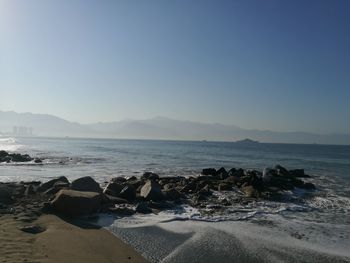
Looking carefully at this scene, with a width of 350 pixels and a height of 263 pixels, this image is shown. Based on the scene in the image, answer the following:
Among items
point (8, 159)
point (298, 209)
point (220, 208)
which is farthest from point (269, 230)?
point (8, 159)

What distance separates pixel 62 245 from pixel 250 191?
39.9 feet

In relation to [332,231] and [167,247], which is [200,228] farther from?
[332,231]

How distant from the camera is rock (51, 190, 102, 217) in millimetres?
12867

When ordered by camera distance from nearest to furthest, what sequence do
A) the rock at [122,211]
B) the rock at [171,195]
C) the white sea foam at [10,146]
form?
the rock at [122,211]
the rock at [171,195]
the white sea foam at [10,146]

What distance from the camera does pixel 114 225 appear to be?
11898 mm

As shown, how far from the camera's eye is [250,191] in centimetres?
1941

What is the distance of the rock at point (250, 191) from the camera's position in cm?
1892

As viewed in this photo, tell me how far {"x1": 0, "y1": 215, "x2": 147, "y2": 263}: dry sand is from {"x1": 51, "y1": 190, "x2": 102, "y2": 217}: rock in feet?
4.63

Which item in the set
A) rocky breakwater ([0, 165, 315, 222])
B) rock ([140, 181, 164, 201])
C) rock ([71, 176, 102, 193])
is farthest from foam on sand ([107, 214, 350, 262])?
rock ([71, 176, 102, 193])

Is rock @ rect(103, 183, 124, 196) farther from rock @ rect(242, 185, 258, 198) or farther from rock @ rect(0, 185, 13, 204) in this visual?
rock @ rect(242, 185, 258, 198)

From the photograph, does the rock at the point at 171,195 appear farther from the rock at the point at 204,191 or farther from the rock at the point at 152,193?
the rock at the point at 204,191

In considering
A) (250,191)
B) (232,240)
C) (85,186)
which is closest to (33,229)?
(232,240)

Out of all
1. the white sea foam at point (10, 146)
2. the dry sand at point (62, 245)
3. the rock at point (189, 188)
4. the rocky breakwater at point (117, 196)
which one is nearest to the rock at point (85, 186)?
the rocky breakwater at point (117, 196)

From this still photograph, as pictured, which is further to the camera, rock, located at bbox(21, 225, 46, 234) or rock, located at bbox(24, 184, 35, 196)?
rock, located at bbox(24, 184, 35, 196)
